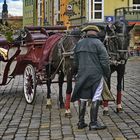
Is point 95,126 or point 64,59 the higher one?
point 64,59

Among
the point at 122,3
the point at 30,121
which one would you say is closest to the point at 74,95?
the point at 30,121

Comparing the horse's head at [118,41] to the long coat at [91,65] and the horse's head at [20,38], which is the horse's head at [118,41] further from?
the horse's head at [20,38]

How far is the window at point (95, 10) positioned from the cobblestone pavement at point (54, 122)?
36.2m

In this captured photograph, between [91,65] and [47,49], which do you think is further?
[47,49]

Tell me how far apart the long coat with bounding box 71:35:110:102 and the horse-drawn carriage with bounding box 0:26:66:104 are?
3513 millimetres

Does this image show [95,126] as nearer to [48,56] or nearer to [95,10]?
[48,56]

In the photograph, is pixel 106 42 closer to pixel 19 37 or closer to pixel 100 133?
pixel 100 133

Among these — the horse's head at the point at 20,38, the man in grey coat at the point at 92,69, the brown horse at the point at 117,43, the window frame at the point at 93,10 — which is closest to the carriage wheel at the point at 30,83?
the horse's head at the point at 20,38

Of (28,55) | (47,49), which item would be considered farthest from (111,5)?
(47,49)

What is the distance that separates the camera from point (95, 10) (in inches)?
1965

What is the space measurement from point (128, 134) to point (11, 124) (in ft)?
7.43

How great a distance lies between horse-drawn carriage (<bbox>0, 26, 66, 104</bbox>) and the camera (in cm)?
1273

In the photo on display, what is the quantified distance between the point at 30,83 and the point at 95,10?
37.5 meters

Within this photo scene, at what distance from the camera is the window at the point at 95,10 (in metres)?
49.7
